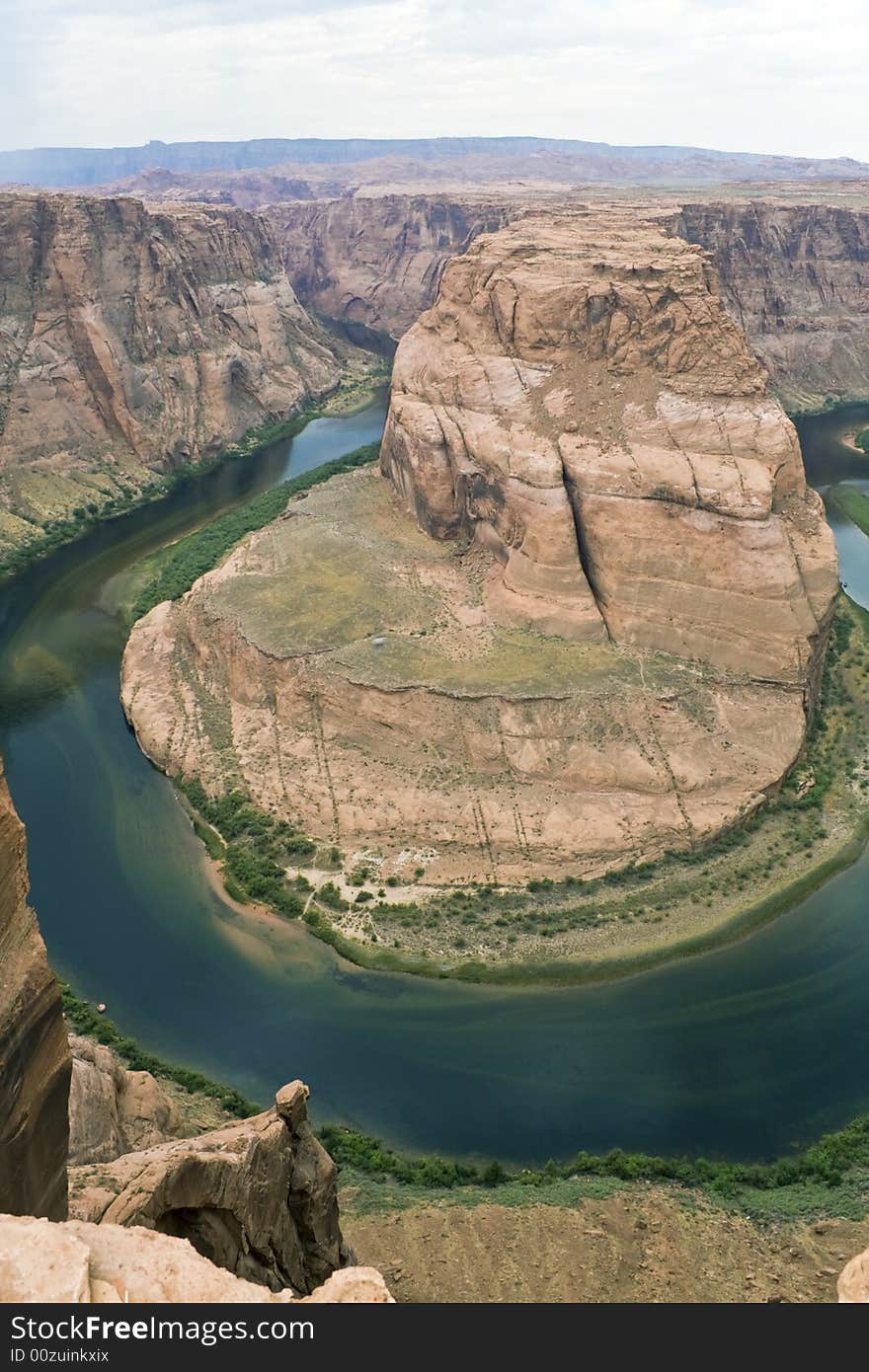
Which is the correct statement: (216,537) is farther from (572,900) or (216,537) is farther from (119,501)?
(572,900)

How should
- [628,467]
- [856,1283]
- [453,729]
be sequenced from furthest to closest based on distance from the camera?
[628,467] → [453,729] → [856,1283]

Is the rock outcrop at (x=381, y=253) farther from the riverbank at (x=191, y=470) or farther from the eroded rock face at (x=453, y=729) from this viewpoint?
the eroded rock face at (x=453, y=729)

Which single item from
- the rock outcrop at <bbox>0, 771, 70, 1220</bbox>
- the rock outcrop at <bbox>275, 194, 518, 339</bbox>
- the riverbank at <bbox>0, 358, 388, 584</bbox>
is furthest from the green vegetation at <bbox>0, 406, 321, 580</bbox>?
the rock outcrop at <bbox>0, 771, 70, 1220</bbox>

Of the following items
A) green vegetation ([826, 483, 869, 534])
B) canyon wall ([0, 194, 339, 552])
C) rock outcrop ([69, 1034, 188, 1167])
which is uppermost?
canyon wall ([0, 194, 339, 552])

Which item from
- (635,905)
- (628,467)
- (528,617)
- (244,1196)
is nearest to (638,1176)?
(635,905)

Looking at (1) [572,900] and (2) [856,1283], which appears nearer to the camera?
(2) [856,1283]

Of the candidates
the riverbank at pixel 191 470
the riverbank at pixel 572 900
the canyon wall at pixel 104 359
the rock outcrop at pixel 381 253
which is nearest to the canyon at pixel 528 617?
the riverbank at pixel 572 900

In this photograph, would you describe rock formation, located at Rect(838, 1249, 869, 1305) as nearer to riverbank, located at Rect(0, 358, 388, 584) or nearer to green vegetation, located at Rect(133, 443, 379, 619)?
green vegetation, located at Rect(133, 443, 379, 619)
